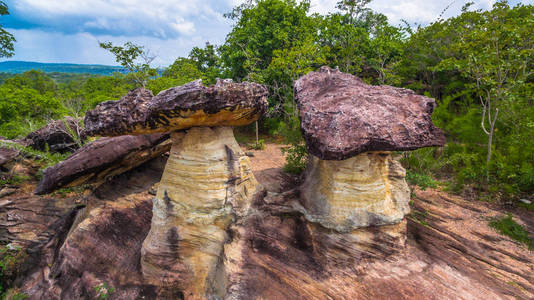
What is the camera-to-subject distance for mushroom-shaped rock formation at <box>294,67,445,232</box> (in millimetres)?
3167

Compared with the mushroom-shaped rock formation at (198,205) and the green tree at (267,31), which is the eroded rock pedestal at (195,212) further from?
the green tree at (267,31)

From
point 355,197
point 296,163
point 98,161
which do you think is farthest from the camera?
point 296,163

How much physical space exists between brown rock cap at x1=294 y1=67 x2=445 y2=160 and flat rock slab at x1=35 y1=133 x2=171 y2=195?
164 inches

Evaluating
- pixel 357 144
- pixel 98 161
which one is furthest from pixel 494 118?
pixel 98 161

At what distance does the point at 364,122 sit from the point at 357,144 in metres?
0.39

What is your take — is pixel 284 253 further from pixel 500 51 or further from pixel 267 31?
pixel 267 31

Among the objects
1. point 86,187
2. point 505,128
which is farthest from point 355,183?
point 505,128

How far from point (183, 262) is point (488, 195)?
864 cm

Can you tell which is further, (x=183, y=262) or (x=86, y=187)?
(x=86, y=187)

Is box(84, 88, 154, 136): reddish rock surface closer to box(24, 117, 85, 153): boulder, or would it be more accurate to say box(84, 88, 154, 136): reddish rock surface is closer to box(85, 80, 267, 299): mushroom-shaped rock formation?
box(85, 80, 267, 299): mushroom-shaped rock formation

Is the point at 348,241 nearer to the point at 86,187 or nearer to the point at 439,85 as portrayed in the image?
the point at 86,187

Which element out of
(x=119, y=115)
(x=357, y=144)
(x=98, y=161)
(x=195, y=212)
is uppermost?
(x=119, y=115)

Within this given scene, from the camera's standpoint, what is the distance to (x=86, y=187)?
749cm

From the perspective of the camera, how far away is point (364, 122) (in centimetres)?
322
